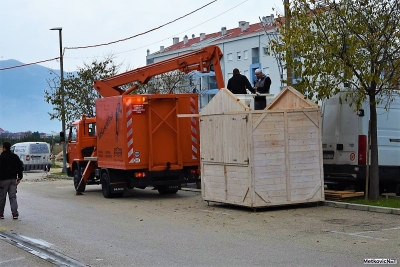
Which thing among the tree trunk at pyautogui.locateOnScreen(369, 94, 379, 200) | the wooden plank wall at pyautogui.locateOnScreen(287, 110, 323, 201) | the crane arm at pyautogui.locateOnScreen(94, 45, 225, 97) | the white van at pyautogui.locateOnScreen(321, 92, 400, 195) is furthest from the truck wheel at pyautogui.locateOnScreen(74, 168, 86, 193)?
the tree trunk at pyautogui.locateOnScreen(369, 94, 379, 200)

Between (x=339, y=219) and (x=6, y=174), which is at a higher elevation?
(x=6, y=174)

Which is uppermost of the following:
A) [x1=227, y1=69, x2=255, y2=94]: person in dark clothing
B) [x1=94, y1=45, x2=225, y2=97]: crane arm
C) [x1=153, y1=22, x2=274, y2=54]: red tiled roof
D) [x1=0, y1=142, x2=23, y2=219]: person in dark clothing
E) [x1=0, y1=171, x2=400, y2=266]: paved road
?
[x1=153, y1=22, x2=274, y2=54]: red tiled roof

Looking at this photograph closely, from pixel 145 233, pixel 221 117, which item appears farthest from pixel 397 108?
pixel 145 233

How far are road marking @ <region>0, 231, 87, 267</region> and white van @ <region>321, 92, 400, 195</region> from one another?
8.14 meters

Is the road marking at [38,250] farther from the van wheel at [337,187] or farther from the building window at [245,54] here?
the building window at [245,54]

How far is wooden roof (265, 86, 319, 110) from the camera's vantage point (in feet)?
51.9

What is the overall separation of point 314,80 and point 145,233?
5.70 meters

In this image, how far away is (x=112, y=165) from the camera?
20.0 metres

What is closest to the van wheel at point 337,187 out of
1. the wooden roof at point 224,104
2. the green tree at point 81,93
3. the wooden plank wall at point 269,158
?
the wooden plank wall at point 269,158

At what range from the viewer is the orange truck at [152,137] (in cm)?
1928

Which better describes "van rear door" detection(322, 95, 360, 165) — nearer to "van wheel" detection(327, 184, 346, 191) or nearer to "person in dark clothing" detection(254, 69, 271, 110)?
"van wheel" detection(327, 184, 346, 191)

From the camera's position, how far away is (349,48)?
14.8 m

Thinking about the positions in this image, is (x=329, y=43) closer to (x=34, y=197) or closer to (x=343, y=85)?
(x=343, y=85)

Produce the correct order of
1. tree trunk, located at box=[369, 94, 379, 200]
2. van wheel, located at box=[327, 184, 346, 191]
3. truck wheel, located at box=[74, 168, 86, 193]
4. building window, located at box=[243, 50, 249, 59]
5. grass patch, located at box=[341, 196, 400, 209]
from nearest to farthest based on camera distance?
grass patch, located at box=[341, 196, 400, 209] → tree trunk, located at box=[369, 94, 379, 200] → van wheel, located at box=[327, 184, 346, 191] → truck wheel, located at box=[74, 168, 86, 193] → building window, located at box=[243, 50, 249, 59]
